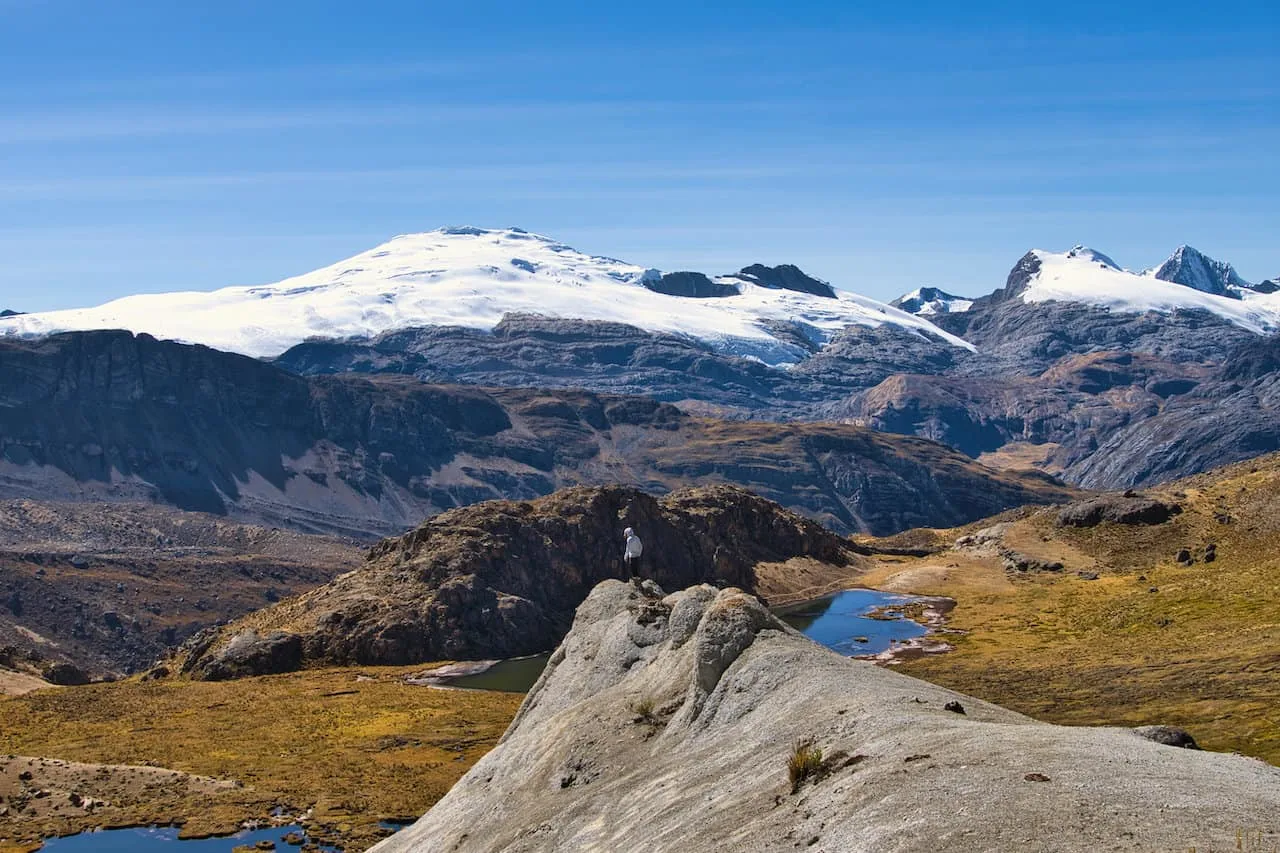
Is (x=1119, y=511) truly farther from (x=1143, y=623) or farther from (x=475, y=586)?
(x=475, y=586)

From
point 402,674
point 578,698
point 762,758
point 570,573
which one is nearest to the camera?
point 762,758

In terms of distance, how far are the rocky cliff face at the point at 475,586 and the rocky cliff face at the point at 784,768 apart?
312 ft

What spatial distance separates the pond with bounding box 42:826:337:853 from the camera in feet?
261

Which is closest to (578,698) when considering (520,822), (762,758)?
(520,822)

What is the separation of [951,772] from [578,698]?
94.6 feet

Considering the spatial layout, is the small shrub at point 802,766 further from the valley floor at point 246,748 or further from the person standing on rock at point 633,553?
the valley floor at point 246,748

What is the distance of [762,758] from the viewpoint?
39.3m

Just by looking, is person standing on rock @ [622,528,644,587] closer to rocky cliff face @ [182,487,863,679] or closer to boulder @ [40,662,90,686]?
rocky cliff face @ [182,487,863,679]

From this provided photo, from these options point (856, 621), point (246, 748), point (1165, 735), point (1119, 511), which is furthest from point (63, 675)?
point (1165, 735)

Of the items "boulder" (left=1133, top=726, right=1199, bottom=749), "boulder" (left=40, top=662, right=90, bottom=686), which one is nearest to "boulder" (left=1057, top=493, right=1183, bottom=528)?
"boulder" (left=40, top=662, right=90, bottom=686)

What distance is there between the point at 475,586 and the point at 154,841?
3294 inches

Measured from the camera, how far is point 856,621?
564ft

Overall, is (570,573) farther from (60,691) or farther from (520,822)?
(520,822)

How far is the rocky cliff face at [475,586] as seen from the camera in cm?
15338
